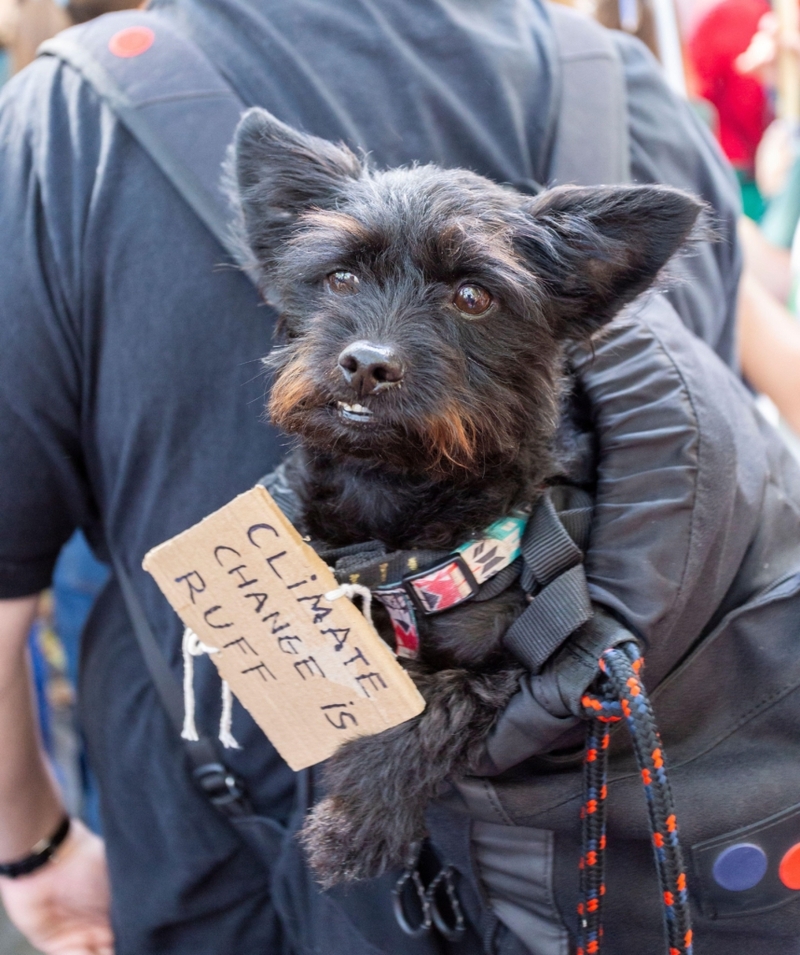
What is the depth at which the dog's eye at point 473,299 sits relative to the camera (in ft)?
4.71

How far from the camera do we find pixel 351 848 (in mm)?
1326

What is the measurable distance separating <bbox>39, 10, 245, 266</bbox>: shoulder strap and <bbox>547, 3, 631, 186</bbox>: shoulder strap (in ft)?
1.98

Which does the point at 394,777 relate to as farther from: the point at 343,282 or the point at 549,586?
the point at 343,282

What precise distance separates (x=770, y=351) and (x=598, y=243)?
2.48ft

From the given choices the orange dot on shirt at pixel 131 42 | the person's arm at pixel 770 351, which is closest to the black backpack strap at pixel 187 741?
the orange dot on shirt at pixel 131 42

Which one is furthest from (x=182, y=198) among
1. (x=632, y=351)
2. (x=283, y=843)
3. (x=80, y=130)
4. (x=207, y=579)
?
(x=283, y=843)

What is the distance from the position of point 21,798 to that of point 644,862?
1223 millimetres

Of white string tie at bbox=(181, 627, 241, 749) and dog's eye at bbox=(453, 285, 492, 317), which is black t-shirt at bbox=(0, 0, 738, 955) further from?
dog's eye at bbox=(453, 285, 492, 317)

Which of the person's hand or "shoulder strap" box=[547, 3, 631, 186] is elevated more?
"shoulder strap" box=[547, 3, 631, 186]

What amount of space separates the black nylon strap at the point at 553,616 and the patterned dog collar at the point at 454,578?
121 millimetres

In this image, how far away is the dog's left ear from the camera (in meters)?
1.35

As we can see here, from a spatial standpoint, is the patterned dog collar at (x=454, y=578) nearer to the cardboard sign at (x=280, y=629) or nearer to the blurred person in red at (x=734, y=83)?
the cardboard sign at (x=280, y=629)

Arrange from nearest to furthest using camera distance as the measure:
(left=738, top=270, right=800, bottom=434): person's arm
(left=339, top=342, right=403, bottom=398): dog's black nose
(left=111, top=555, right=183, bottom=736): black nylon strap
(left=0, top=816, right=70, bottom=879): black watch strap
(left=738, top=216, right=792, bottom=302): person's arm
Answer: (left=339, top=342, right=403, bottom=398): dog's black nose, (left=111, top=555, right=183, bottom=736): black nylon strap, (left=0, top=816, right=70, bottom=879): black watch strap, (left=738, top=270, right=800, bottom=434): person's arm, (left=738, top=216, right=792, bottom=302): person's arm

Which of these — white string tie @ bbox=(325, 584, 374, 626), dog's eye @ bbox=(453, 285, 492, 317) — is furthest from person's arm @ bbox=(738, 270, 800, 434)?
white string tie @ bbox=(325, 584, 374, 626)
